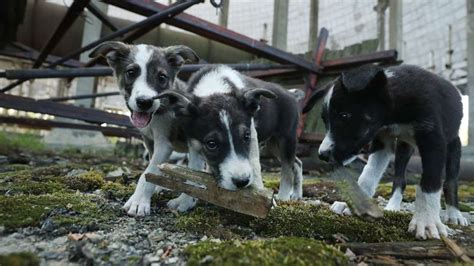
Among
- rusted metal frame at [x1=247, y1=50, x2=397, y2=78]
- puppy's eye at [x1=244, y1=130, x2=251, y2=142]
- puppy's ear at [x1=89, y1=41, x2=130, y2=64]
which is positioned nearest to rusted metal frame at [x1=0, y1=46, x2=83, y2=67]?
rusted metal frame at [x1=247, y1=50, x2=397, y2=78]

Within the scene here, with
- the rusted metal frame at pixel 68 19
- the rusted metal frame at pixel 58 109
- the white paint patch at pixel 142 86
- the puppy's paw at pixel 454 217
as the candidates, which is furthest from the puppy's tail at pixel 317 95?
the rusted metal frame at pixel 58 109

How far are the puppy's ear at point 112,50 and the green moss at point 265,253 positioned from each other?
2.37 meters

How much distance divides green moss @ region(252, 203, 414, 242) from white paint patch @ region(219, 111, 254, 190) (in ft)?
1.03

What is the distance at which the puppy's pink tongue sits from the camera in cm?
320

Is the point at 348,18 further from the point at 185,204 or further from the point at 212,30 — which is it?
the point at 185,204

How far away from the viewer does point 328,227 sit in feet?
7.94

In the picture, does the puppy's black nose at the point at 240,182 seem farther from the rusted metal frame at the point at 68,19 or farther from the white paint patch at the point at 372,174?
the rusted metal frame at the point at 68,19

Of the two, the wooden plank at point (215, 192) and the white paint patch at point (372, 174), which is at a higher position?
the white paint patch at point (372, 174)

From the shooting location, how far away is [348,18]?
13.2m

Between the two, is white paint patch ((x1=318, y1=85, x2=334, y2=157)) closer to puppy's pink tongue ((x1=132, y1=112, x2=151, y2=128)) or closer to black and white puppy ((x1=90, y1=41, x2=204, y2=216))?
black and white puppy ((x1=90, y1=41, x2=204, y2=216))

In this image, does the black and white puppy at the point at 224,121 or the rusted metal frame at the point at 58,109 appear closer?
the black and white puppy at the point at 224,121

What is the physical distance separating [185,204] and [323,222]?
3.53 feet

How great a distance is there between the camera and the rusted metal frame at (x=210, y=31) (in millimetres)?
4369

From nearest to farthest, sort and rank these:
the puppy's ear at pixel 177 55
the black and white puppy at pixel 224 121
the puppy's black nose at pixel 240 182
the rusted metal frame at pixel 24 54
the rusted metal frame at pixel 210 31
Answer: the puppy's black nose at pixel 240 182
the black and white puppy at pixel 224 121
the puppy's ear at pixel 177 55
the rusted metal frame at pixel 210 31
the rusted metal frame at pixel 24 54
